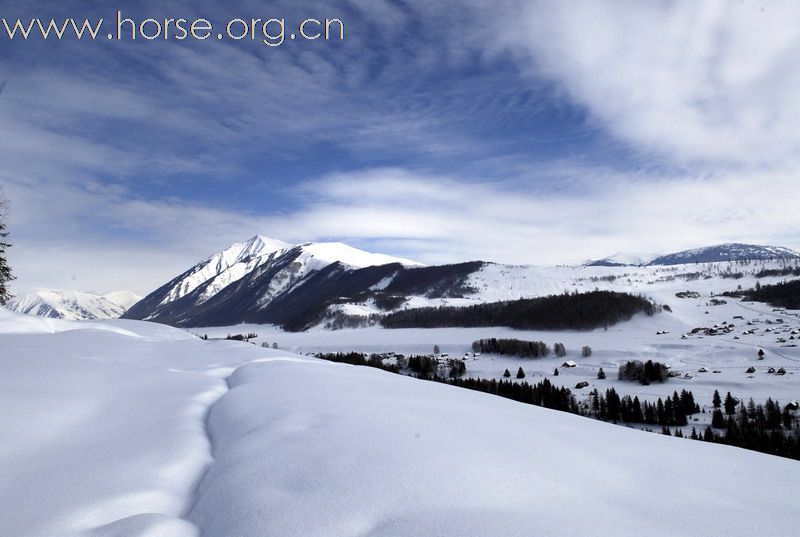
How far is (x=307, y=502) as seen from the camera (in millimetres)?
4887

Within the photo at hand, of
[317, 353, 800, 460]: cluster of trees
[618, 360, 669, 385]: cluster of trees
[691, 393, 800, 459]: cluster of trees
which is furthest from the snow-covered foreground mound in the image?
[618, 360, 669, 385]: cluster of trees

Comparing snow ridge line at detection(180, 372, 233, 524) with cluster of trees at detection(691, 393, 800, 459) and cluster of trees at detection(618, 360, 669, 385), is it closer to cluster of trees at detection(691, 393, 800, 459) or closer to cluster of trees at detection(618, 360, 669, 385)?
cluster of trees at detection(691, 393, 800, 459)

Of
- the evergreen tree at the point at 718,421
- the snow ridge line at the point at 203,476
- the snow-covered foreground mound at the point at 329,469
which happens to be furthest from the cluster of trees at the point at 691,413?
the snow ridge line at the point at 203,476

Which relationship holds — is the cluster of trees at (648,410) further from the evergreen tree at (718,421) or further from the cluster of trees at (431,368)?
the cluster of trees at (431,368)

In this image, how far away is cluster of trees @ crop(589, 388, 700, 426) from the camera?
76688 millimetres

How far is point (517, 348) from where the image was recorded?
149875 millimetres

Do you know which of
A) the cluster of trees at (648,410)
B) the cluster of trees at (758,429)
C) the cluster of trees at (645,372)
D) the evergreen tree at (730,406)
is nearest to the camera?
the cluster of trees at (758,429)

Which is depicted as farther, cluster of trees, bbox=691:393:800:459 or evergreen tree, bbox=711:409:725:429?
evergreen tree, bbox=711:409:725:429

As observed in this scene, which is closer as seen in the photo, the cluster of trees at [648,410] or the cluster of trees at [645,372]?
the cluster of trees at [648,410]

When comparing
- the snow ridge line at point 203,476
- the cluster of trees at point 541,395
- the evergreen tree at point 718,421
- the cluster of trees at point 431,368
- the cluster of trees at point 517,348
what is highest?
→ the snow ridge line at point 203,476

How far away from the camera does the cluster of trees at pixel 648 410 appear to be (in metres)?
76.7

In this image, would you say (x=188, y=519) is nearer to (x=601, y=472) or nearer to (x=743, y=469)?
(x=601, y=472)

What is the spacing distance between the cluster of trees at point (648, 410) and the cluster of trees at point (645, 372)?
21910 mm

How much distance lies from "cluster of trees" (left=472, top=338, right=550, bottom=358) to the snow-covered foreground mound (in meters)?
144
